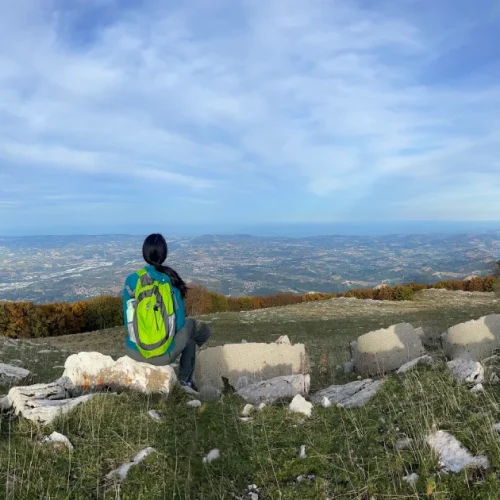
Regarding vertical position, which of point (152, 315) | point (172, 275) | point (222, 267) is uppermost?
point (172, 275)

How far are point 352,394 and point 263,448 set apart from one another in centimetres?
316

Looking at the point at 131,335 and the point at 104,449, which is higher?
the point at 131,335

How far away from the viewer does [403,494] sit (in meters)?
4.08

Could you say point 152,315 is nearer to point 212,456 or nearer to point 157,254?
point 157,254

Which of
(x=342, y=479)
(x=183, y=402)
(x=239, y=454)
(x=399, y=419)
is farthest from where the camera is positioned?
(x=183, y=402)

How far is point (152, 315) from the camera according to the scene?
824 cm

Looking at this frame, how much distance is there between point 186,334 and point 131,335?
1135 millimetres

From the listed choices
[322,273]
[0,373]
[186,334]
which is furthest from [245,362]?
[322,273]

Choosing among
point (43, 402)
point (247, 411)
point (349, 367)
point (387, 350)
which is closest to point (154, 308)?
point (43, 402)

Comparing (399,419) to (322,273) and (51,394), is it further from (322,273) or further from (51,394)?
(322,273)

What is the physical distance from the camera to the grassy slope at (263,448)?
4352mm

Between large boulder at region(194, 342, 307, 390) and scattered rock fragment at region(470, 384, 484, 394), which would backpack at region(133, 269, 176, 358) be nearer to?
large boulder at region(194, 342, 307, 390)

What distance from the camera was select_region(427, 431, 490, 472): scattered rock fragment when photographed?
4406 millimetres

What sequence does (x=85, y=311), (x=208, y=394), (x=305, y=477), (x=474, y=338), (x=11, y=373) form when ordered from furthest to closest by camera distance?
(x=85, y=311), (x=11, y=373), (x=474, y=338), (x=208, y=394), (x=305, y=477)
